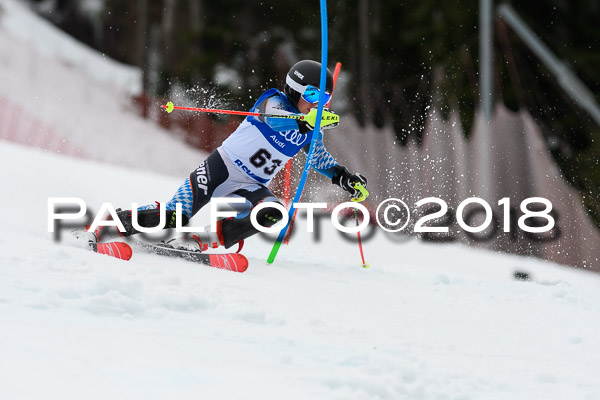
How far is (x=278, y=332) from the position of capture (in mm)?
3512

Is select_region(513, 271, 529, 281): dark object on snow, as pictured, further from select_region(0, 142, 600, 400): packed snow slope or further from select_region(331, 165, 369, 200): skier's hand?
select_region(331, 165, 369, 200): skier's hand

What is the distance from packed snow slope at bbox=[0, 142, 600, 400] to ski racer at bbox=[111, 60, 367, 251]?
323 mm

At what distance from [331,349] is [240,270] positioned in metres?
1.53

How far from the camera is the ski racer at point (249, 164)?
199 inches

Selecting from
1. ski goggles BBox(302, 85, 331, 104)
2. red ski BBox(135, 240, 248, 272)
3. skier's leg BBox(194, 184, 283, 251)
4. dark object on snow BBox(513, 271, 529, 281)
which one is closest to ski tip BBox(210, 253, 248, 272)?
red ski BBox(135, 240, 248, 272)

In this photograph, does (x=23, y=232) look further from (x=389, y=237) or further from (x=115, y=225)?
(x=389, y=237)

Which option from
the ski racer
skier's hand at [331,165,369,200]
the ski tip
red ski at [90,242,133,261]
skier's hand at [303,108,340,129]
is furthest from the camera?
skier's hand at [331,165,369,200]

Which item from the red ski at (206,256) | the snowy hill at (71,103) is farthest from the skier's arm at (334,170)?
the snowy hill at (71,103)

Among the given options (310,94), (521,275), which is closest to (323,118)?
(310,94)

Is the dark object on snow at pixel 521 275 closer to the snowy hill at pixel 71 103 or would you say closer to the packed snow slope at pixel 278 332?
the packed snow slope at pixel 278 332

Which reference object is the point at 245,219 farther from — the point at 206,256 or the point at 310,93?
the point at 310,93

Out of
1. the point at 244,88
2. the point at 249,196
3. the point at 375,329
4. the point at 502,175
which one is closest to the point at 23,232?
the point at 249,196

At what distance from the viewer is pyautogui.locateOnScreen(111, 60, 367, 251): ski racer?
506cm

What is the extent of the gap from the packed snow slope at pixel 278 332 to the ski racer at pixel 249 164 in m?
0.32
